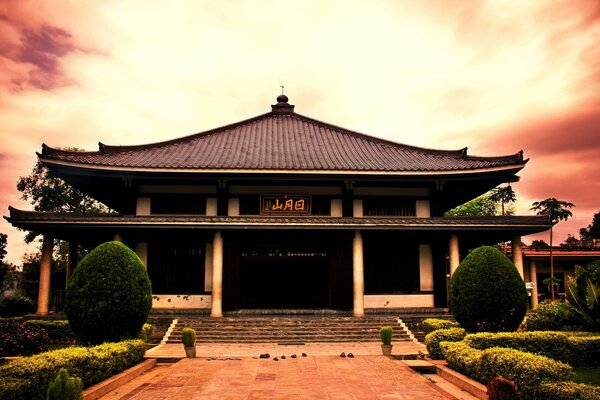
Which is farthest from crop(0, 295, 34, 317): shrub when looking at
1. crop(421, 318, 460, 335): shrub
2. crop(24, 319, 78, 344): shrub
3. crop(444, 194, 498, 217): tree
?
crop(444, 194, 498, 217): tree

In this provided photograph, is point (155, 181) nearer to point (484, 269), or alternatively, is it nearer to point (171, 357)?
point (171, 357)

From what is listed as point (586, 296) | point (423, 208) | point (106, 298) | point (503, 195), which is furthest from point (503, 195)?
point (106, 298)

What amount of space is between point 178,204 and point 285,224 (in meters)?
5.17

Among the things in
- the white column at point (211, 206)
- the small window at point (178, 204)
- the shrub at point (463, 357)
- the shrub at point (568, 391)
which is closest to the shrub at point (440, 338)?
the shrub at point (463, 357)

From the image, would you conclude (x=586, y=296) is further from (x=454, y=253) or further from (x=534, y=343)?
(x=454, y=253)

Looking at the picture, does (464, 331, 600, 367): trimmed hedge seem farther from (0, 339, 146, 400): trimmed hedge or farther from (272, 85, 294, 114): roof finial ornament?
(272, 85, 294, 114): roof finial ornament

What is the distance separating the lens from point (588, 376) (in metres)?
9.28

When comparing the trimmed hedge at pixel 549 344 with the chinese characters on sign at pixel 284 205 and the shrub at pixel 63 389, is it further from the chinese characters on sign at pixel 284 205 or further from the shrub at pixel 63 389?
the chinese characters on sign at pixel 284 205

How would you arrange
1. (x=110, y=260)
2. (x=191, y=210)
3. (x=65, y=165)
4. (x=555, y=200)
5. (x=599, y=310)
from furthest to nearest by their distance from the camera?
(x=555, y=200)
(x=191, y=210)
(x=65, y=165)
(x=599, y=310)
(x=110, y=260)

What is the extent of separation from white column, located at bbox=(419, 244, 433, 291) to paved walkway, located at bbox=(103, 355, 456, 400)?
8.75 m

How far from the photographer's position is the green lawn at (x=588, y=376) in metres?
8.70

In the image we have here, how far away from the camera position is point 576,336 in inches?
433

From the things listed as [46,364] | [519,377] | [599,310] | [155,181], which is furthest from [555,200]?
[46,364]

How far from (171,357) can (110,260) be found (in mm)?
3223
